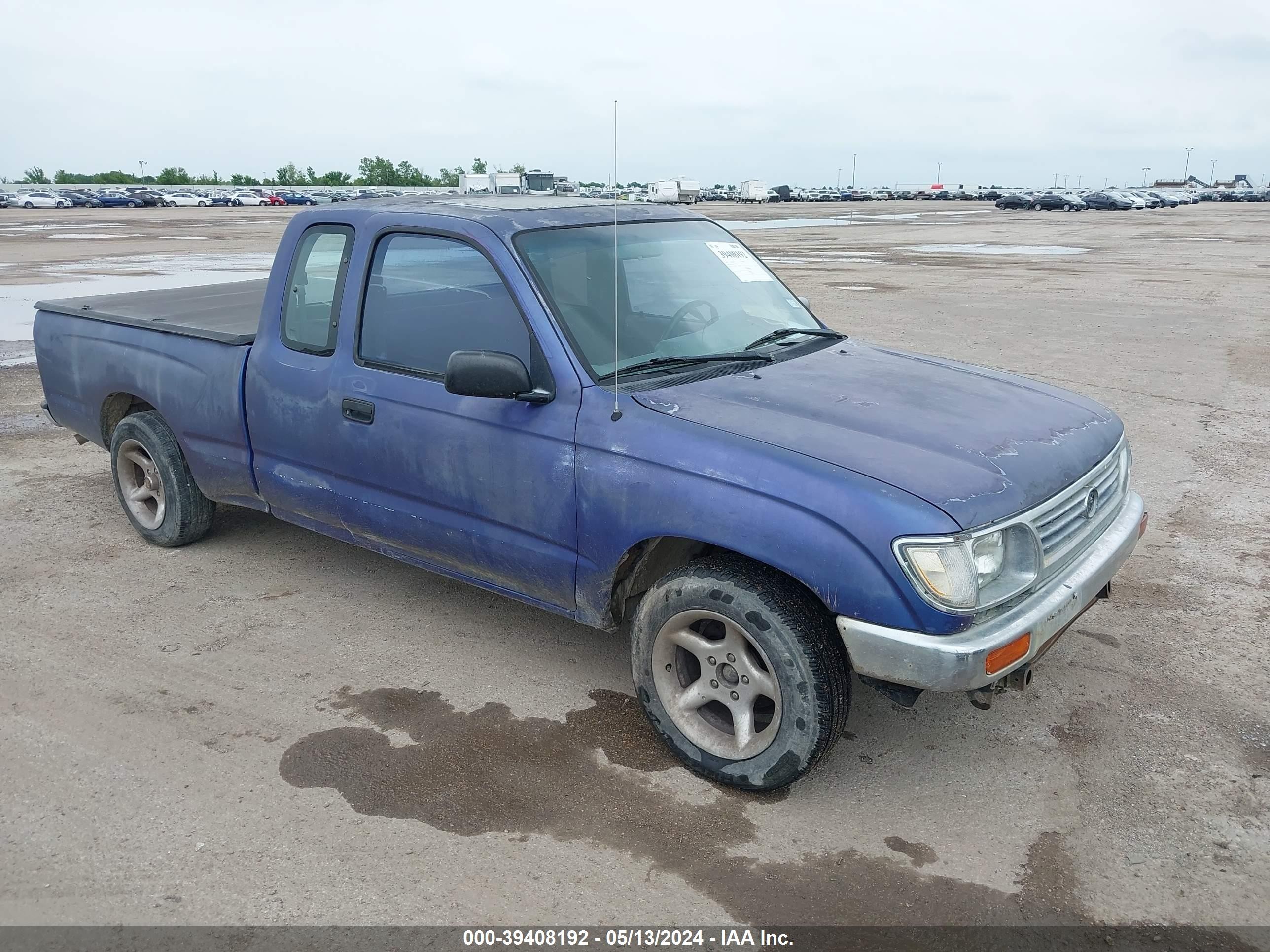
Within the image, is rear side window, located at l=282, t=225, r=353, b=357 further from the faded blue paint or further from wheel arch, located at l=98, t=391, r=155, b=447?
wheel arch, located at l=98, t=391, r=155, b=447

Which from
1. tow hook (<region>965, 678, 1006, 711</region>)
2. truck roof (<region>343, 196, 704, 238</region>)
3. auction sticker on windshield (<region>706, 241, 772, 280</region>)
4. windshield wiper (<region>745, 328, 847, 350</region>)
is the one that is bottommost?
tow hook (<region>965, 678, 1006, 711</region>)

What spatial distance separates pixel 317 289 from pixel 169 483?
5.18ft

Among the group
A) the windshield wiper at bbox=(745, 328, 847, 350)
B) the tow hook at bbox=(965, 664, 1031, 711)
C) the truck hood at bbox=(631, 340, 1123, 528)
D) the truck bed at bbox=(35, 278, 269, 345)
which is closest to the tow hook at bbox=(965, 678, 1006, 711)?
the tow hook at bbox=(965, 664, 1031, 711)

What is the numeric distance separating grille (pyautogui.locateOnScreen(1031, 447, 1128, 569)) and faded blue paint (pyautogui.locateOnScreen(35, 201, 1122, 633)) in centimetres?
7

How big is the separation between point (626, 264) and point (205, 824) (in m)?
2.54

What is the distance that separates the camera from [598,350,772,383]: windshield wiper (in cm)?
365

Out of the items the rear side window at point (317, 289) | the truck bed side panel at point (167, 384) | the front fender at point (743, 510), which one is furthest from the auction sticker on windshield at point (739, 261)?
the truck bed side panel at point (167, 384)

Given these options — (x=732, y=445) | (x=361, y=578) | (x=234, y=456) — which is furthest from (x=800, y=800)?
(x=234, y=456)

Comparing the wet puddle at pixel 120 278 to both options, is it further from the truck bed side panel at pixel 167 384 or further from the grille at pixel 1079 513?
the grille at pixel 1079 513

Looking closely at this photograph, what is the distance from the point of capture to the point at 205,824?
3.18m

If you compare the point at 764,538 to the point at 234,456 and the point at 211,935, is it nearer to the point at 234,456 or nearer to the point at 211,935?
the point at 211,935

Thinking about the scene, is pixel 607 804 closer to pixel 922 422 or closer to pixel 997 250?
pixel 922 422

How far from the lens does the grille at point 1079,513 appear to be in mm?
3219

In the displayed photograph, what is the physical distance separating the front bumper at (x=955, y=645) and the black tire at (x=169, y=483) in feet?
12.4
